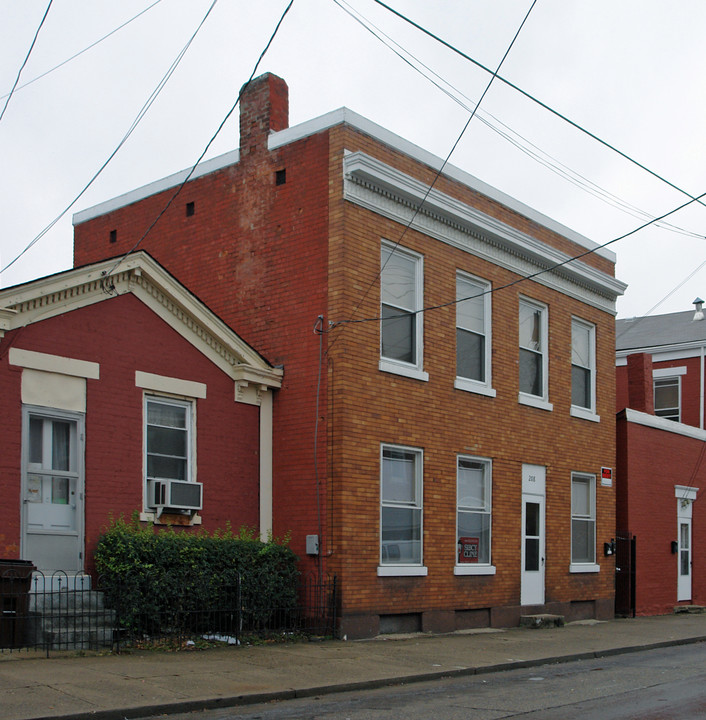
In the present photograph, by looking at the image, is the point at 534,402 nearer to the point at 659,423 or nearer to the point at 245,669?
the point at 659,423

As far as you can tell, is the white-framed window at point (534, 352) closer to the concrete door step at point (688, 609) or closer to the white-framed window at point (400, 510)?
the white-framed window at point (400, 510)

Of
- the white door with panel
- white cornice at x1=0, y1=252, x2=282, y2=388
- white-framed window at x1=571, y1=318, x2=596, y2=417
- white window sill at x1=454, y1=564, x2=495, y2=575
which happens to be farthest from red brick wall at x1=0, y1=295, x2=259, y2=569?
the white door with panel

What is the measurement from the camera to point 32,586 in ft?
41.2

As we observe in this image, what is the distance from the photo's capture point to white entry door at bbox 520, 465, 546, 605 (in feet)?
62.1

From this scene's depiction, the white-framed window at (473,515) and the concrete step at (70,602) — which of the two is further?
the white-framed window at (473,515)

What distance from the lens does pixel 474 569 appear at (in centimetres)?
1742

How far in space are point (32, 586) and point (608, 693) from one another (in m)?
7.10

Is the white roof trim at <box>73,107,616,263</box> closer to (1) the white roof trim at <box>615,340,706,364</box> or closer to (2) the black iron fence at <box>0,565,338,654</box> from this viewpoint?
(2) the black iron fence at <box>0,565,338,654</box>

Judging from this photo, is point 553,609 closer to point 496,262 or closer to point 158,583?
point 496,262

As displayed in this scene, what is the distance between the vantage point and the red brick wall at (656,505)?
2270 cm

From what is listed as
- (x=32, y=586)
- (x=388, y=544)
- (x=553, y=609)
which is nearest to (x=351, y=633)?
(x=388, y=544)

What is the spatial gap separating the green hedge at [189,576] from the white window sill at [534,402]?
6.19m

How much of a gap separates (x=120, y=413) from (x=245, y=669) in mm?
4230

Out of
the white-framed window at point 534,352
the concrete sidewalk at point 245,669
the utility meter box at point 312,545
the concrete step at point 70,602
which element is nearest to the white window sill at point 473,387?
the white-framed window at point 534,352
